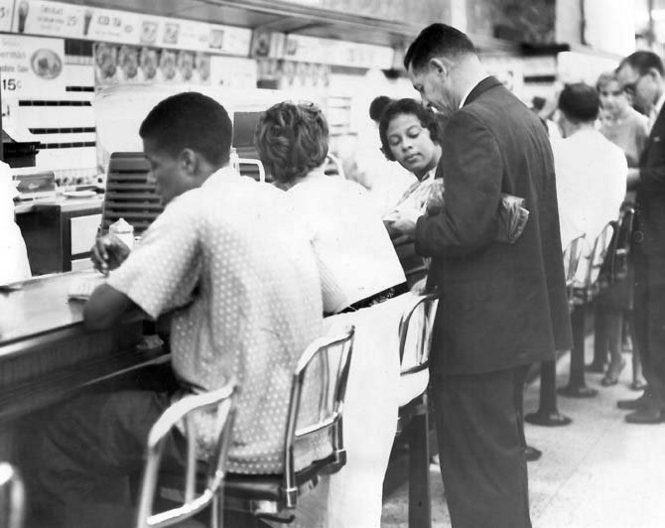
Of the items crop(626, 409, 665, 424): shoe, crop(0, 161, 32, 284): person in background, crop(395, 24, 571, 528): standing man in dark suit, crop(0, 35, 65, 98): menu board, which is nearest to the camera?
crop(395, 24, 571, 528): standing man in dark suit

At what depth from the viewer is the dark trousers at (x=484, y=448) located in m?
2.61

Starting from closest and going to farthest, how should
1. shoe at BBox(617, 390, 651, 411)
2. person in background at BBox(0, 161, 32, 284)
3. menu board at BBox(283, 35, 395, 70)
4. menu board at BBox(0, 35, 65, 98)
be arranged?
person in background at BBox(0, 161, 32, 284) < menu board at BBox(0, 35, 65, 98) < shoe at BBox(617, 390, 651, 411) < menu board at BBox(283, 35, 395, 70)

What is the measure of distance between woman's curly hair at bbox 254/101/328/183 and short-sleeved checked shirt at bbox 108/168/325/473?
517 millimetres

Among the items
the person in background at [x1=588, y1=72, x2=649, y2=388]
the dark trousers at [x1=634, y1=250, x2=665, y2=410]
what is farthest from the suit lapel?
the person in background at [x1=588, y1=72, x2=649, y2=388]

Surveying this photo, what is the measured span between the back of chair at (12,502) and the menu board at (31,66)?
2415mm

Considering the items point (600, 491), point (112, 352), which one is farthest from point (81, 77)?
point (600, 491)

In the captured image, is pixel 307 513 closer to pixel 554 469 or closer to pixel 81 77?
pixel 554 469

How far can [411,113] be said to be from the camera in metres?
3.56

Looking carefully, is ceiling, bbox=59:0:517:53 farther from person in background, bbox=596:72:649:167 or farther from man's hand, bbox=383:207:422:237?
man's hand, bbox=383:207:422:237

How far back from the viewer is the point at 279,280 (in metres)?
2.04

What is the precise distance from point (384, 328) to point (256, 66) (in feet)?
11.9

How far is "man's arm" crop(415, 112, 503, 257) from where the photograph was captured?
2.46 m

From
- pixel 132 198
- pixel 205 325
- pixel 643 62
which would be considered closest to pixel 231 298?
pixel 205 325

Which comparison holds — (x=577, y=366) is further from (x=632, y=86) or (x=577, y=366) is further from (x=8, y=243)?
(x=8, y=243)
